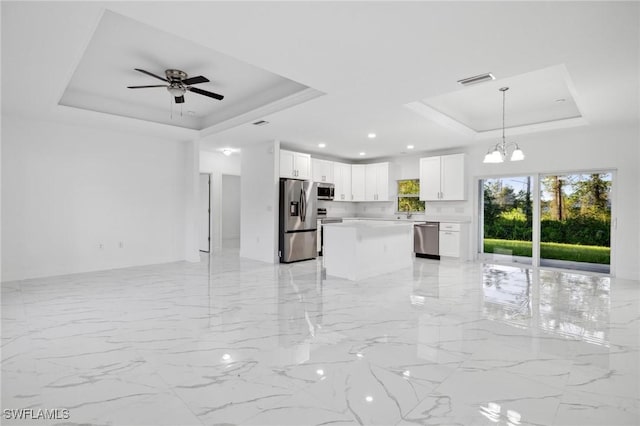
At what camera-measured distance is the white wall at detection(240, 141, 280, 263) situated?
22.0 ft

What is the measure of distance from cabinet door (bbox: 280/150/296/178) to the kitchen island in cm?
188

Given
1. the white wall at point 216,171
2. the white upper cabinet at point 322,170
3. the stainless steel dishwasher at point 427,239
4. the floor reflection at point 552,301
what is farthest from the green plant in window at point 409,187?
the white wall at point 216,171

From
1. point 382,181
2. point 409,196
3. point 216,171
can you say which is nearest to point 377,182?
point 382,181

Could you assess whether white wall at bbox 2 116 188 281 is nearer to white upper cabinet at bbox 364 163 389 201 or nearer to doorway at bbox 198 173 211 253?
doorway at bbox 198 173 211 253

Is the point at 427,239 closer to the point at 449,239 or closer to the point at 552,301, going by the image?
the point at 449,239

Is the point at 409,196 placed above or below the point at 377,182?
below

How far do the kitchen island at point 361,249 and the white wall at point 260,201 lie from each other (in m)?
1.60

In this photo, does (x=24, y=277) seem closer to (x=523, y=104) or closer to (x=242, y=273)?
(x=242, y=273)

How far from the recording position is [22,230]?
5.12 metres

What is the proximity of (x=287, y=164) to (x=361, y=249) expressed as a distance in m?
2.70

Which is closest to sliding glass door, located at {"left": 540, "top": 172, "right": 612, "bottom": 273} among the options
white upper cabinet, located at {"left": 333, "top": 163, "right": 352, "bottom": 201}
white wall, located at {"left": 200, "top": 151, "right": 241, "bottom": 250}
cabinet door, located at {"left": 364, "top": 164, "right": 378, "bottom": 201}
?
cabinet door, located at {"left": 364, "top": 164, "right": 378, "bottom": 201}

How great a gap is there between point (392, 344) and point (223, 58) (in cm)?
348

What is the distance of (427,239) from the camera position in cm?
736

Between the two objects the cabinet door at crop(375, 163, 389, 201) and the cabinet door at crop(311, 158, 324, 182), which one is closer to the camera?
the cabinet door at crop(311, 158, 324, 182)
